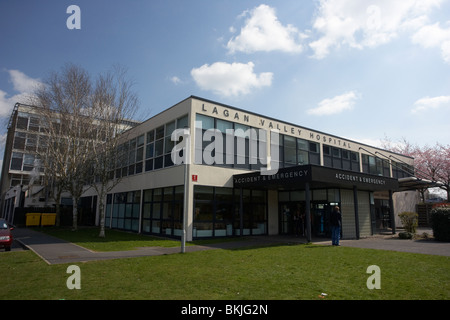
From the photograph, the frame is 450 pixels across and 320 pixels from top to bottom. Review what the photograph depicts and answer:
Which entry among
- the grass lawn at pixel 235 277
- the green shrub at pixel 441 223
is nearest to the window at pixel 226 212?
the grass lawn at pixel 235 277

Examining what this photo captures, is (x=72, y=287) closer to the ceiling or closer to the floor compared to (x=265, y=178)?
closer to the floor

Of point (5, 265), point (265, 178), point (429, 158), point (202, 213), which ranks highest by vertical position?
point (429, 158)

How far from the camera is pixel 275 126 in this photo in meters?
20.7

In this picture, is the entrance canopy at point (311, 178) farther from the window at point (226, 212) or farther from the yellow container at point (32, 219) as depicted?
the yellow container at point (32, 219)

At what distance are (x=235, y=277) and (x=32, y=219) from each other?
26.7 meters

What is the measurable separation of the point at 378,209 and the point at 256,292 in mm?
22277

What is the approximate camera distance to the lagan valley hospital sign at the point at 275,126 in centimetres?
1775
